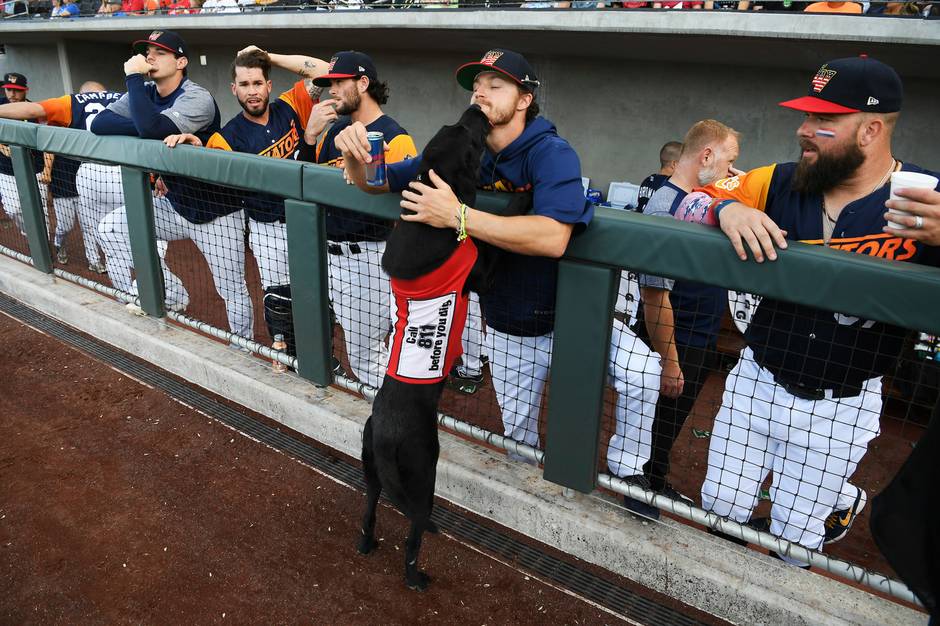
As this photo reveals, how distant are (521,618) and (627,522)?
0.62 meters

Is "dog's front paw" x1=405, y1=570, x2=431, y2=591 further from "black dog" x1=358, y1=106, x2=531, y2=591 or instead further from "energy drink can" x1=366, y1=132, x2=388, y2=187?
"energy drink can" x1=366, y1=132, x2=388, y2=187

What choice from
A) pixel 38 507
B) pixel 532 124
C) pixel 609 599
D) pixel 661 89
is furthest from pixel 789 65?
pixel 38 507

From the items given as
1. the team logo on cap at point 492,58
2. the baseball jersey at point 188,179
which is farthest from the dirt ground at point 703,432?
the team logo on cap at point 492,58

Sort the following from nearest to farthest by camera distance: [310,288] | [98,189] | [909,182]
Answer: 1. [909,182]
2. [310,288]
3. [98,189]

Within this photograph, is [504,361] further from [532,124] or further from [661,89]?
[661,89]

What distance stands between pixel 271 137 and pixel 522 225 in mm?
2837

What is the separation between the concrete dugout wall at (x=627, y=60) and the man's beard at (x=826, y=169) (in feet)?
15.8

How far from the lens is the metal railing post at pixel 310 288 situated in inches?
133

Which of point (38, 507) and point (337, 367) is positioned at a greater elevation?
point (337, 367)

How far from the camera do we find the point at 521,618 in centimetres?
255

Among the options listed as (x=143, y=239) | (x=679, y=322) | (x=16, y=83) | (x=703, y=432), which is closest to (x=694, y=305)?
(x=679, y=322)

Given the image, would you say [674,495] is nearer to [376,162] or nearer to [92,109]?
[376,162]

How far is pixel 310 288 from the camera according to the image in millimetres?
3514

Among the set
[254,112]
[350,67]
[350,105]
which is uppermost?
[350,67]
